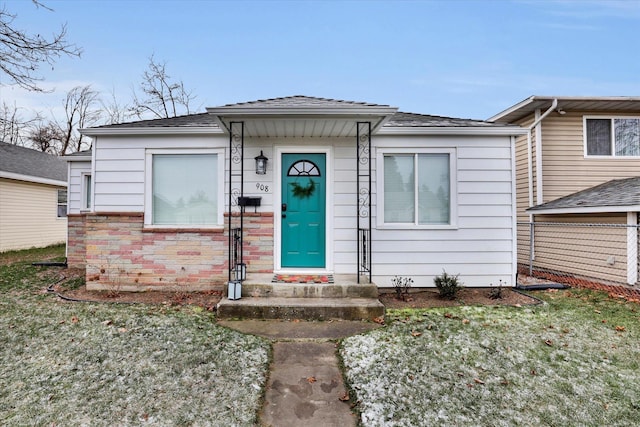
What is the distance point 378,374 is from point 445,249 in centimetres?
321

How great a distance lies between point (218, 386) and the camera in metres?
2.79

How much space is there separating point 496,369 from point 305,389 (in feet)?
6.15

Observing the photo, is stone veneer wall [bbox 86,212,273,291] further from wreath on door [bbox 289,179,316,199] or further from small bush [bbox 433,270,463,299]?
small bush [bbox 433,270,463,299]

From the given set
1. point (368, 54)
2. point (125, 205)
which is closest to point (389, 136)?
point (125, 205)

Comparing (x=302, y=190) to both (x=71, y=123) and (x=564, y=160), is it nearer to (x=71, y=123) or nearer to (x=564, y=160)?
(x=564, y=160)

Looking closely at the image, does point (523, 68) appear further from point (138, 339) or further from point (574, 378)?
point (138, 339)

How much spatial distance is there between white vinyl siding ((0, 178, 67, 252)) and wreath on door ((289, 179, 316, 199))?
1172cm

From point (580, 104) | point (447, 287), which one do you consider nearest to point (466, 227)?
point (447, 287)

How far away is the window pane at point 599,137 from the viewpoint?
8.34 m

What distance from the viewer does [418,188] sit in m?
5.63

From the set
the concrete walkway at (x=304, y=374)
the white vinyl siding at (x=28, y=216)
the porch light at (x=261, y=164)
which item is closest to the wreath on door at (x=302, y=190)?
the porch light at (x=261, y=164)

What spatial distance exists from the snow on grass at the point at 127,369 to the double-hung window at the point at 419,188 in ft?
10.7

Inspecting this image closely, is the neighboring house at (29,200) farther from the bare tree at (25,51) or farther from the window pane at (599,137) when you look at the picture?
the window pane at (599,137)

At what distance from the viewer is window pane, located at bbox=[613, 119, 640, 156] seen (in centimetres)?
831
